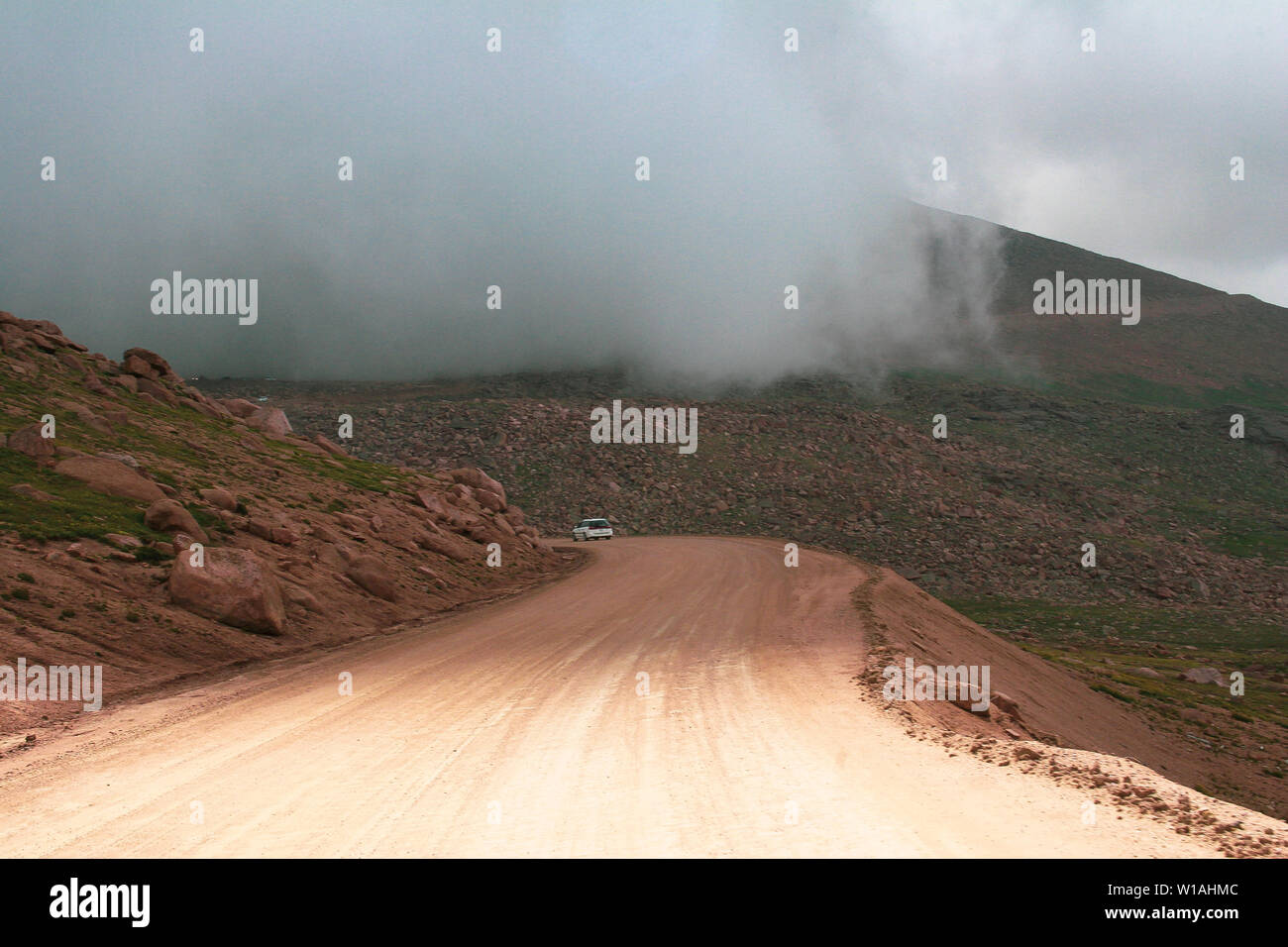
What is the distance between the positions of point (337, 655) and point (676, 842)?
13.2 metres

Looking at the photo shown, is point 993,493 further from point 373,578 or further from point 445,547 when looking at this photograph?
point 373,578

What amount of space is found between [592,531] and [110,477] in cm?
3220

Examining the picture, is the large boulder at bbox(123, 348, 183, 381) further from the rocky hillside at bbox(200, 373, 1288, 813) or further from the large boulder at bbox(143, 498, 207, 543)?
the rocky hillside at bbox(200, 373, 1288, 813)

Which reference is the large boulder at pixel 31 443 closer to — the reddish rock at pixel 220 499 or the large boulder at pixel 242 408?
the reddish rock at pixel 220 499

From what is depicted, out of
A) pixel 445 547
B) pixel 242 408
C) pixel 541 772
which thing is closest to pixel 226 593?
pixel 541 772

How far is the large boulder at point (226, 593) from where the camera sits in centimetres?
1841

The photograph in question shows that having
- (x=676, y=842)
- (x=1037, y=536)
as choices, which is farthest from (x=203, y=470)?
(x=1037, y=536)

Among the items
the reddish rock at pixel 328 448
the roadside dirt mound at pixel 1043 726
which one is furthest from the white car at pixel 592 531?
the roadside dirt mound at pixel 1043 726

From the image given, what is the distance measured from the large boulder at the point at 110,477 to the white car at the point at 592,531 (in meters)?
31.3

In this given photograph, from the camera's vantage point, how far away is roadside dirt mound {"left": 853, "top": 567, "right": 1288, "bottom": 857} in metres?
7.49

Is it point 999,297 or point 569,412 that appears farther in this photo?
point 999,297

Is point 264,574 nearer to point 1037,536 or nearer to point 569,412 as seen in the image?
point 1037,536

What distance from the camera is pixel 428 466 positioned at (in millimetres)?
66938

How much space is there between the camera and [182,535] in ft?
70.0
